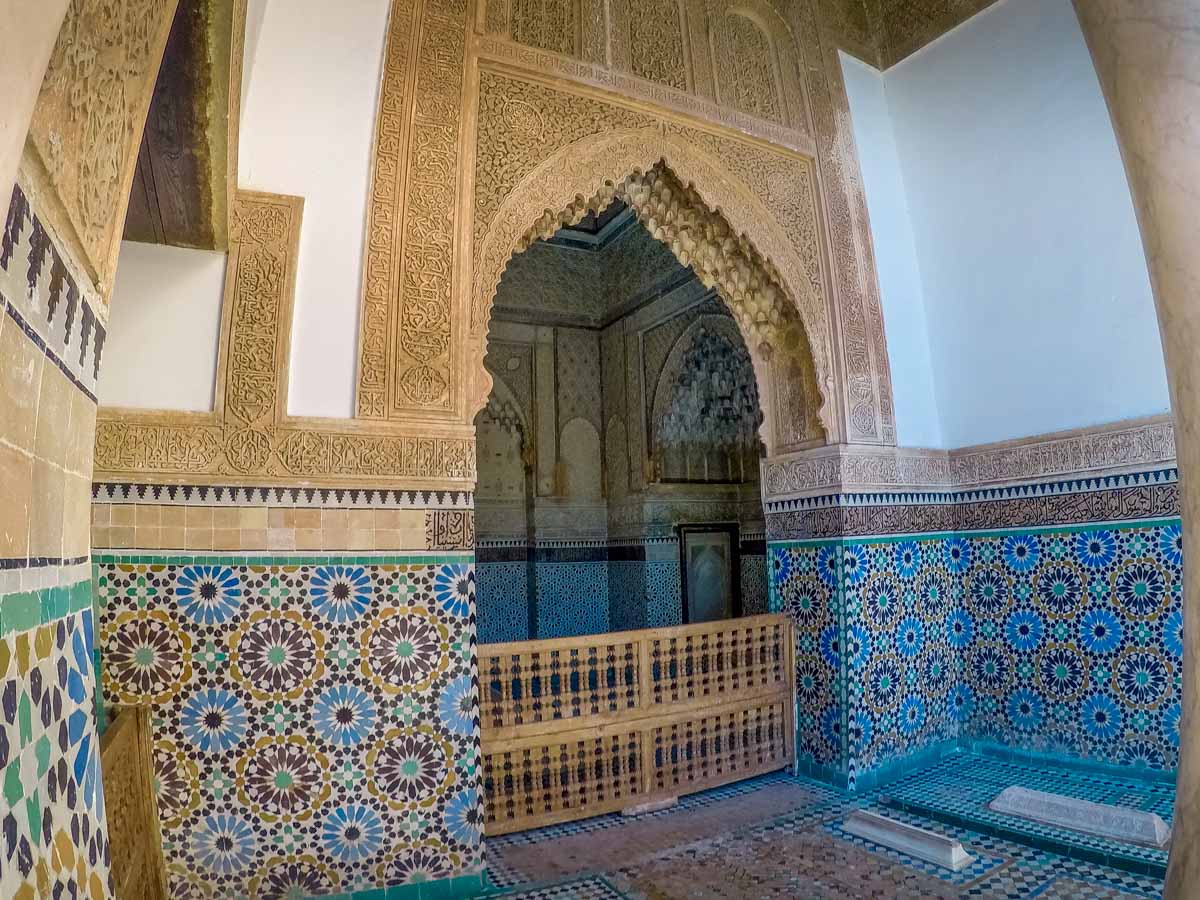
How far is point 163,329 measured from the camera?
2.27 meters

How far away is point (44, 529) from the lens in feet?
2.19

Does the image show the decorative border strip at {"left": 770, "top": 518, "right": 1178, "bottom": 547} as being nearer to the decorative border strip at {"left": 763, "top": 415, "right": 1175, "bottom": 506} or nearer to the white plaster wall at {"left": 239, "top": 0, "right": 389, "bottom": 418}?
the decorative border strip at {"left": 763, "top": 415, "right": 1175, "bottom": 506}

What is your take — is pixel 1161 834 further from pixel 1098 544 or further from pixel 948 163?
pixel 948 163

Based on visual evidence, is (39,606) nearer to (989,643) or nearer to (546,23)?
(546,23)

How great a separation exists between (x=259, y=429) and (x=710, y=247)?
205 centimetres

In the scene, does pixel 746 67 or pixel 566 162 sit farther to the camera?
pixel 746 67

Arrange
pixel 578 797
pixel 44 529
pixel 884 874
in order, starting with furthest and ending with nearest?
pixel 578 797, pixel 884 874, pixel 44 529

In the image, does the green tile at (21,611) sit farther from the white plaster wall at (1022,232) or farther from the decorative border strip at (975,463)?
the white plaster wall at (1022,232)

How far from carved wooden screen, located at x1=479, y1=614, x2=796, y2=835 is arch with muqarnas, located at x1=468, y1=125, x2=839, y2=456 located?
92 centimetres

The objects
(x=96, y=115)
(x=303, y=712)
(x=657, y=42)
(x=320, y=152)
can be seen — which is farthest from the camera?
(x=657, y=42)

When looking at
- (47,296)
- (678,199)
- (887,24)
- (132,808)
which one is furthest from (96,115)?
(887,24)

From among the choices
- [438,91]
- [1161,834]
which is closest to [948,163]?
[438,91]

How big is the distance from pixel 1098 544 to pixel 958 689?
0.93 m

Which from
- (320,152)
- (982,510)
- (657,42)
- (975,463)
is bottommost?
(982,510)
